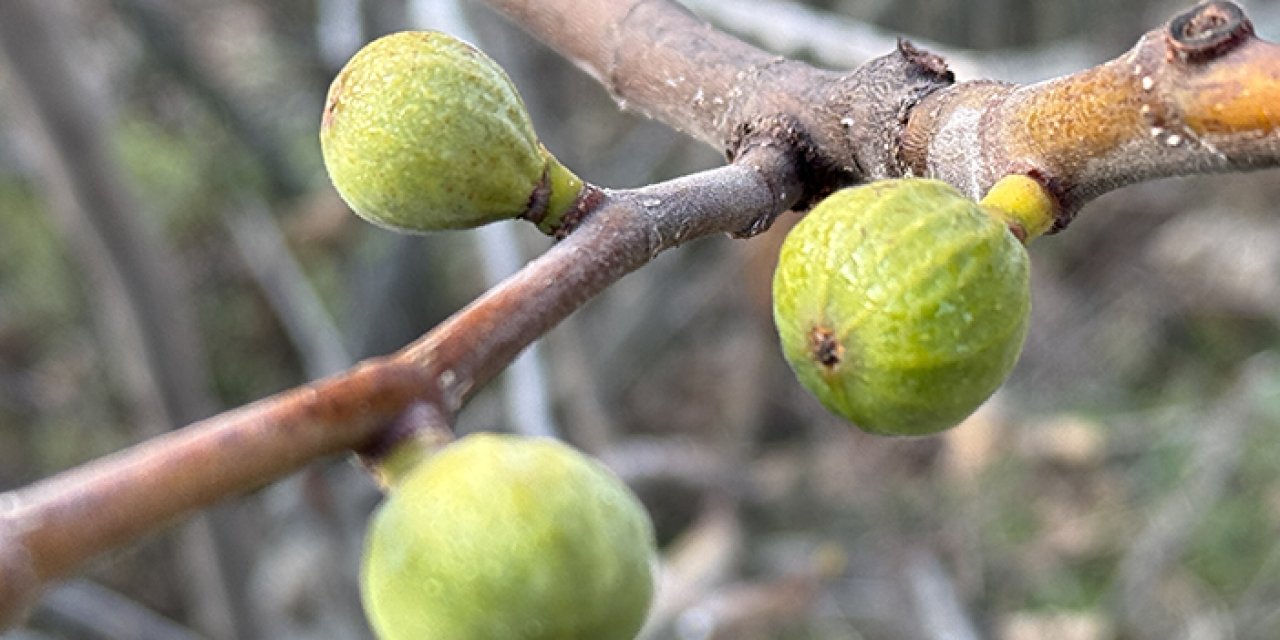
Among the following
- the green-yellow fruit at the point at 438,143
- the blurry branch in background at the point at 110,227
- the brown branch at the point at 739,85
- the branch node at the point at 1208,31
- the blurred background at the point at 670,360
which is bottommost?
the blurred background at the point at 670,360

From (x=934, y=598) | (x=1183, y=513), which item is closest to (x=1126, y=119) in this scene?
(x=934, y=598)

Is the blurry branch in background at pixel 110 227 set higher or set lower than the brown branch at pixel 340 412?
lower

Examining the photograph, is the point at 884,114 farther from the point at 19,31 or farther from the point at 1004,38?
the point at 1004,38

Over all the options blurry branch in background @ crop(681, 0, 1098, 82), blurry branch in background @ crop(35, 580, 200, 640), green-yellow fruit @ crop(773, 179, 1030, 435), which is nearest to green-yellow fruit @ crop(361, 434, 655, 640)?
green-yellow fruit @ crop(773, 179, 1030, 435)

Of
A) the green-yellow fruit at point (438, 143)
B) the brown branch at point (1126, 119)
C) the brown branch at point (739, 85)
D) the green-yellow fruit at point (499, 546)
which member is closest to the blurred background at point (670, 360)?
the brown branch at point (739, 85)

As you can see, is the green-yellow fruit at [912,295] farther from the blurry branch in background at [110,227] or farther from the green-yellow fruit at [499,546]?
the blurry branch in background at [110,227]

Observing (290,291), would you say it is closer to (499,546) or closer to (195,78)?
(195,78)

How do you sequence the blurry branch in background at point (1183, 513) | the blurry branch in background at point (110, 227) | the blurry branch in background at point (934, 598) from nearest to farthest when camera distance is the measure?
the blurry branch in background at point (110, 227), the blurry branch in background at point (934, 598), the blurry branch in background at point (1183, 513)

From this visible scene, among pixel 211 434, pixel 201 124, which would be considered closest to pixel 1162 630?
pixel 211 434
